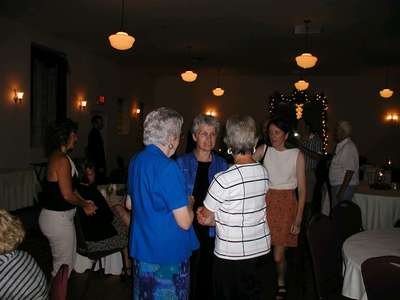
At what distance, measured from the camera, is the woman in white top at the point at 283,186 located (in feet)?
10.3

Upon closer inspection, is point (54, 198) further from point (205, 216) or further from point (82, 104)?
point (82, 104)

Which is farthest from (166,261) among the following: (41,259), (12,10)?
(12,10)

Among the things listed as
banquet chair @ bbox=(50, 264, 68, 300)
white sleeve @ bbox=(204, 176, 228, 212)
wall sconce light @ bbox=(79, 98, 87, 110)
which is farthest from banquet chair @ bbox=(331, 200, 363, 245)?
wall sconce light @ bbox=(79, 98, 87, 110)

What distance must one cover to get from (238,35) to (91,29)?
2.90m

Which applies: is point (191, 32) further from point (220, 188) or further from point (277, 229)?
point (220, 188)

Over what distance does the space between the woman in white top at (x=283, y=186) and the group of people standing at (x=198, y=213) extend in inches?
26.3

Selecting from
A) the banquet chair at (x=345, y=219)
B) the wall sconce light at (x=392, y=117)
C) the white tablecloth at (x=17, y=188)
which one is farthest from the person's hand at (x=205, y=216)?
the wall sconce light at (x=392, y=117)

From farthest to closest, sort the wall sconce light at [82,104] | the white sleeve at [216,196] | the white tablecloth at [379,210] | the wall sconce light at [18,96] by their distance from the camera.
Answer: the wall sconce light at [82,104] < the wall sconce light at [18,96] < the white tablecloth at [379,210] < the white sleeve at [216,196]

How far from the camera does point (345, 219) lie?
9.11 feet

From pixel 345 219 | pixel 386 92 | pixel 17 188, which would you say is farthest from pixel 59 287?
pixel 386 92

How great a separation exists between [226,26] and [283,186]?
478 cm

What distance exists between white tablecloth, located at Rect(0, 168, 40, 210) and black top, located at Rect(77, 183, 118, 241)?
3.15 metres

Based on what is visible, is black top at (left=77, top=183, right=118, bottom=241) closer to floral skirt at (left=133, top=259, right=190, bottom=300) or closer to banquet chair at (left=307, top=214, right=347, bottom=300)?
floral skirt at (left=133, top=259, right=190, bottom=300)

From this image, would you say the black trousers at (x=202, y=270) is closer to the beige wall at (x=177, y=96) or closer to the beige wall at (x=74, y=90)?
the beige wall at (x=74, y=90)
